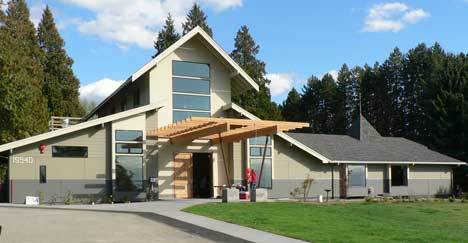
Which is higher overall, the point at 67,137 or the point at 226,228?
the point at 67,137

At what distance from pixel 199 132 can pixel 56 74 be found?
1366 inches

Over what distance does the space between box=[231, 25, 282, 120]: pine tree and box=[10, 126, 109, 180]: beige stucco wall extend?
3063cm

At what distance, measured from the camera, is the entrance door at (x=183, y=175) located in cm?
2745

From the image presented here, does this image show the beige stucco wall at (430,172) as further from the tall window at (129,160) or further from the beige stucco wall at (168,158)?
the tall window at (129,160)

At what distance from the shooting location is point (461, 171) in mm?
44000

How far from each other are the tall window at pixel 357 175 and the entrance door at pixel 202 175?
28.9 feet

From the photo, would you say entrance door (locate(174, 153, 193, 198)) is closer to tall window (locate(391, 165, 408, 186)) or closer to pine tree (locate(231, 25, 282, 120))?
tall window (locate(391, 165, 408, 186))

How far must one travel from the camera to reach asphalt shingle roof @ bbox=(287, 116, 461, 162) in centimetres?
3328

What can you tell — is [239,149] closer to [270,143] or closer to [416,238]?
[270,143]

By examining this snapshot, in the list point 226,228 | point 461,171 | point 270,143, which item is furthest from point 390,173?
point 226,228

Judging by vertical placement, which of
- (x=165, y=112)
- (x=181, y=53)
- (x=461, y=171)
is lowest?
(x=461, y=171)

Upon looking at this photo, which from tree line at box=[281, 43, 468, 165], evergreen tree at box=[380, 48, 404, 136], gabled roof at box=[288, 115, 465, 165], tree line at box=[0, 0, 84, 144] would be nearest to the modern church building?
gabled roof at box=[288, 115, 465, 165]

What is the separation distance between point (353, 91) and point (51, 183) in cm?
5463

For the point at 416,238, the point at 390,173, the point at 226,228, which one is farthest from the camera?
the point at 390,173
